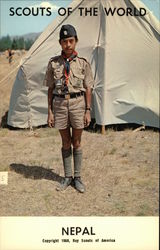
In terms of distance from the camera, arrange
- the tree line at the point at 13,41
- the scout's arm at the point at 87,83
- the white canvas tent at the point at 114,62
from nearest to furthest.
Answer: the scout's arm at the point at 87,83
the tree line at the point at 13,41
the white canvas tent at the point at 114,62

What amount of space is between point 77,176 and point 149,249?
1325 mm

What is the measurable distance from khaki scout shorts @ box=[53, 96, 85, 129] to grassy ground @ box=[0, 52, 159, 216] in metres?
0.80

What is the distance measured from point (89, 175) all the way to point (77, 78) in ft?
4.53

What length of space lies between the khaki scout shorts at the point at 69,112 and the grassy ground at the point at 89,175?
804 millimetres

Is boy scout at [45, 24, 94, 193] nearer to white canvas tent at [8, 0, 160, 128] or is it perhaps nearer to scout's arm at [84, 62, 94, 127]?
scout's arm at [84, 62, 94, 127]

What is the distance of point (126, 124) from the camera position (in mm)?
6836

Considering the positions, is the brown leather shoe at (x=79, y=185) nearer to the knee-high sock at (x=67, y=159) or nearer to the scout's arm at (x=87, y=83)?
the knee-high sock at (x=67, y=159)

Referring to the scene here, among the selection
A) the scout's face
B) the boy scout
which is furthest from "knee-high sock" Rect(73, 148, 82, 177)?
the scout's face

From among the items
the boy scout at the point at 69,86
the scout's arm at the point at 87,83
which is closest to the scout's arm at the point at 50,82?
the boy scout at the point at 69,86

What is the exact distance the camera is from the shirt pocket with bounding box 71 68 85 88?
12.6 ft

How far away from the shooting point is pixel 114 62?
21.0 feet

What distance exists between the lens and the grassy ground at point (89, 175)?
3.93 meters

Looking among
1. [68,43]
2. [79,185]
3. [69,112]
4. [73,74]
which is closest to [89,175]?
[79,185]

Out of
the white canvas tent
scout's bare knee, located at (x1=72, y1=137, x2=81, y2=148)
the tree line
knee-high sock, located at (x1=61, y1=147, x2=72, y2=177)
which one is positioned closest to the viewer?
scout's bare knee, located at (x1=72, y1=137, x2=81, y2=148)
